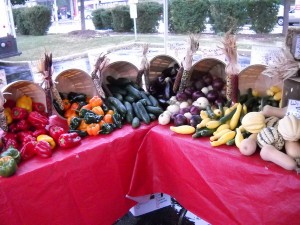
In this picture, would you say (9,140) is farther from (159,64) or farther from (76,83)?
(159,64)

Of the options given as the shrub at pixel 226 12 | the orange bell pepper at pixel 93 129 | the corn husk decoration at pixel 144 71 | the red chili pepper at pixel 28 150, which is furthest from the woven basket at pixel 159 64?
the shrub at pixel 226 12

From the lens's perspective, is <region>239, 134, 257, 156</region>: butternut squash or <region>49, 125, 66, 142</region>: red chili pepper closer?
<region>239, 134, 257, 156</region>: butternut squash

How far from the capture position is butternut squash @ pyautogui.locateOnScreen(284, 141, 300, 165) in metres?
1.45

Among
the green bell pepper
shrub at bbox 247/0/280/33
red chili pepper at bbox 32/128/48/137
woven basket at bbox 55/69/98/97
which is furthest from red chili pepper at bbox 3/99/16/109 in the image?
shrub at bbox 247/0/280/33

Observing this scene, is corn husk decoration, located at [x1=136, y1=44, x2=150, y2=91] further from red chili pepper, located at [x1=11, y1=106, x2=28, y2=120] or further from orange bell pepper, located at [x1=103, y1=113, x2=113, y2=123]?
red chili pepper, located at [x1=11, y1=106, x2=28, y2=120]

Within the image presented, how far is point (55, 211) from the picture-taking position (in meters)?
1.67

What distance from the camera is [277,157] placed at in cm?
146

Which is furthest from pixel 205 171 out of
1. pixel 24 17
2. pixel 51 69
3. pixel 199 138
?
pixel 24 17

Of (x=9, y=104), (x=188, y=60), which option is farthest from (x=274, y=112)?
(x=9, y=104)

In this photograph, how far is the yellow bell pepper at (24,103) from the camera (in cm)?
197

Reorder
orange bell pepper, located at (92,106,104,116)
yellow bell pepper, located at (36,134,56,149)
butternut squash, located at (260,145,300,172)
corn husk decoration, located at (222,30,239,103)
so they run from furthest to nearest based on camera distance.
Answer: orange bell pepper, located at (92,106,104,116) → corn husk decoration, located at (222,30,239,103) → yellow bell pepper, located at (36,134,56,149) → butternut squash, located at (260,145,300,172)

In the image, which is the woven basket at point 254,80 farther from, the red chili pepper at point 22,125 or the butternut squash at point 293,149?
the red chili pepper at point 22,125

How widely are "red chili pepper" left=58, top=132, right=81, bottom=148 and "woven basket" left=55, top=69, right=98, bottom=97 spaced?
0.57m

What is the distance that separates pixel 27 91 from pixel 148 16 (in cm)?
778
